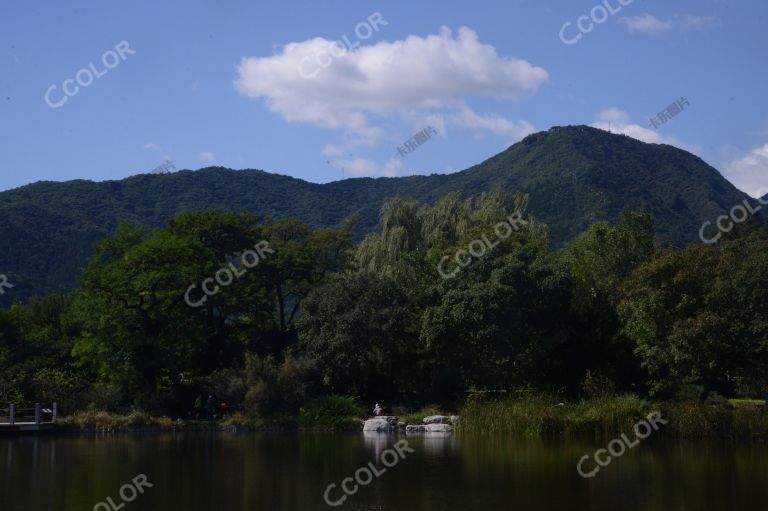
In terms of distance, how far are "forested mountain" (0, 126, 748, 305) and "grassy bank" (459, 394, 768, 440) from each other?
47.8 m

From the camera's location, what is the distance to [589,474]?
55.6 feet

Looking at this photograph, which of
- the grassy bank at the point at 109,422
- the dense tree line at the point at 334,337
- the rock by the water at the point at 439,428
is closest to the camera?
the rock by the water at the point at 439,428

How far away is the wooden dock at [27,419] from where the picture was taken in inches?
1141

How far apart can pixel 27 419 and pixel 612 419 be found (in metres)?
21.3

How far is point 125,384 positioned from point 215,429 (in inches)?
180

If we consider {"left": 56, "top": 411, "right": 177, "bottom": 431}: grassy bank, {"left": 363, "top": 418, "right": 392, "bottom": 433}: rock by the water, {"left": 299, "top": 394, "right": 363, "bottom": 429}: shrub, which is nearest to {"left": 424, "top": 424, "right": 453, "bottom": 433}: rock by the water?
{"left": 363, "top": 418, "right": 392, "bottom": 433}: rock by the water

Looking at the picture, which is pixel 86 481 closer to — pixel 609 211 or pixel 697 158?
pixel 609 211

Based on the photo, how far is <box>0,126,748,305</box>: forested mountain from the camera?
71938mm

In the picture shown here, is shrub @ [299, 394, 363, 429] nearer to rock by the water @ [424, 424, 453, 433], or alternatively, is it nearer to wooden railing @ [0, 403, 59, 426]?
rock by the water @ [424, 424, 453, 433]

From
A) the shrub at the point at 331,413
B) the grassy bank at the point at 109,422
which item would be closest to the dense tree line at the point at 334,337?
the shrub at the point at 331,413

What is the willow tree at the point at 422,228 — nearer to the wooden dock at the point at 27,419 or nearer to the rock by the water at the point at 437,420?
the rock by the water at the point at 437,420

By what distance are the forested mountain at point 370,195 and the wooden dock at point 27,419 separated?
34.1 meters

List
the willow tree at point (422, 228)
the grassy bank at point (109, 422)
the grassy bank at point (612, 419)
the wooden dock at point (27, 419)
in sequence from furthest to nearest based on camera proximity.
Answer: the willow tree at point (422, 228), the grassy bank at point (109, 422), the wooden dock at point (27, 419), the grassy bank at point (612, 419)

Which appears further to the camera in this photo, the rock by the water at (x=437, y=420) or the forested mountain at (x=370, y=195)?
the forested mountain at (x=370, y=195)
